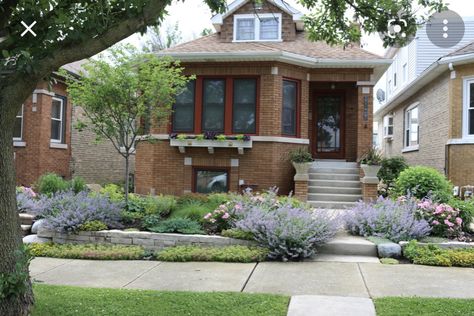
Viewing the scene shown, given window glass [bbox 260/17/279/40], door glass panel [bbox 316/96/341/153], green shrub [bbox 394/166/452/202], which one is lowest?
green shrub [bbox 394/166/452/202]

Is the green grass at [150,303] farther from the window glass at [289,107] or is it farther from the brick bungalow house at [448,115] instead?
the brick bungalow house at [448,115]

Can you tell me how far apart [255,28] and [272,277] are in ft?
34.8

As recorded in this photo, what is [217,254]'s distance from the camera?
Answer: 7133 millimetres

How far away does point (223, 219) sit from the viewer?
27.1ft

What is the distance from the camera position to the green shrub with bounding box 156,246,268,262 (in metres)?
7.00

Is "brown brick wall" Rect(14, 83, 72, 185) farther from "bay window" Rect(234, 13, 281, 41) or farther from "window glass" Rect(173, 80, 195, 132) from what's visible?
"bay window" Rect(234, 13, 281, 41)

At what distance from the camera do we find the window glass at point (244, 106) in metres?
12.9

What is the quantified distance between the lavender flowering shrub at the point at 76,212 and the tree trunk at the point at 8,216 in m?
3.95

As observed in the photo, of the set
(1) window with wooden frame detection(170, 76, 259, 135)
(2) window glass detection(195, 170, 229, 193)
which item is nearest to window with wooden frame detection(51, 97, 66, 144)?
(1) window with wooden frame detection(170, 76, 259, 135)

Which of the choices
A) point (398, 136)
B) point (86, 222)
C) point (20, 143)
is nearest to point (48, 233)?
point (86, 222)

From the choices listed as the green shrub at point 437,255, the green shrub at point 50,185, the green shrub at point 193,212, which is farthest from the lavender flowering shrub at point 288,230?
the green shrub at point 50,185

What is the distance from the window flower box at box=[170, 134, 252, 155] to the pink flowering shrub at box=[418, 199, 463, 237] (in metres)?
5.36

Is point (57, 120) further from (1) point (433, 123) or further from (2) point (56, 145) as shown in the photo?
(1) point (433, 123)

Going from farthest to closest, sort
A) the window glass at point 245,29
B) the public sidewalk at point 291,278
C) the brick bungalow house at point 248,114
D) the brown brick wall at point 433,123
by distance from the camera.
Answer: the window glass at point 245,29, the brown brick wall at point 433,123, the brick bungalow house at point 248,114, the public sidewalk at point 291,278
